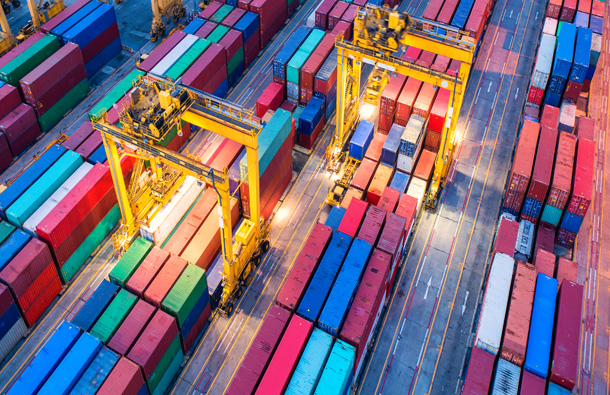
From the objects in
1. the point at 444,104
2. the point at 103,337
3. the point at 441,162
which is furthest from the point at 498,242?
the point at 103,337

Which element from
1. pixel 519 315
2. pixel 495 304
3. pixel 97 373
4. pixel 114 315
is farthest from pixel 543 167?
pixel 97 373

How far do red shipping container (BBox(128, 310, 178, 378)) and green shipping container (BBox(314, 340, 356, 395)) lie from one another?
13.8 metres

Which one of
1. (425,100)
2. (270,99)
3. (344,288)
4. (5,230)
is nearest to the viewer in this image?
(344,288)

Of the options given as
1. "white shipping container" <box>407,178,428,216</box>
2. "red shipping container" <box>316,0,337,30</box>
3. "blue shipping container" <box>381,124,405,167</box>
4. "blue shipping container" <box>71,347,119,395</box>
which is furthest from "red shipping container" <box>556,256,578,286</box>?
"red shipping container" <box>316,0,337,30</box>

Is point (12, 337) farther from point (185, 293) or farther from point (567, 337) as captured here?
point (567, 337)

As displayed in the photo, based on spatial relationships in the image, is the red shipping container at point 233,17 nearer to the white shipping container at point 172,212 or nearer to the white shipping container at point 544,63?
the white shipping container at point 172,212

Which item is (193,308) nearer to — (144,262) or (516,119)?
(144,262)

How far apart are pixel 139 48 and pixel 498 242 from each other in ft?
209

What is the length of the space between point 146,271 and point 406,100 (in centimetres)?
3783

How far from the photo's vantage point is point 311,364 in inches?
1751

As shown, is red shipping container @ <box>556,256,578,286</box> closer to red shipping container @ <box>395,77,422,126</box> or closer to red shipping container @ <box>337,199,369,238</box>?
red shipping container @ <box>337,199,369,238</box>

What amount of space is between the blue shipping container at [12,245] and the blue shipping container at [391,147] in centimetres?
3980

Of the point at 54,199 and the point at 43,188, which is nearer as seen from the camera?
the point at 54,199

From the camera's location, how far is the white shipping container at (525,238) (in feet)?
197
